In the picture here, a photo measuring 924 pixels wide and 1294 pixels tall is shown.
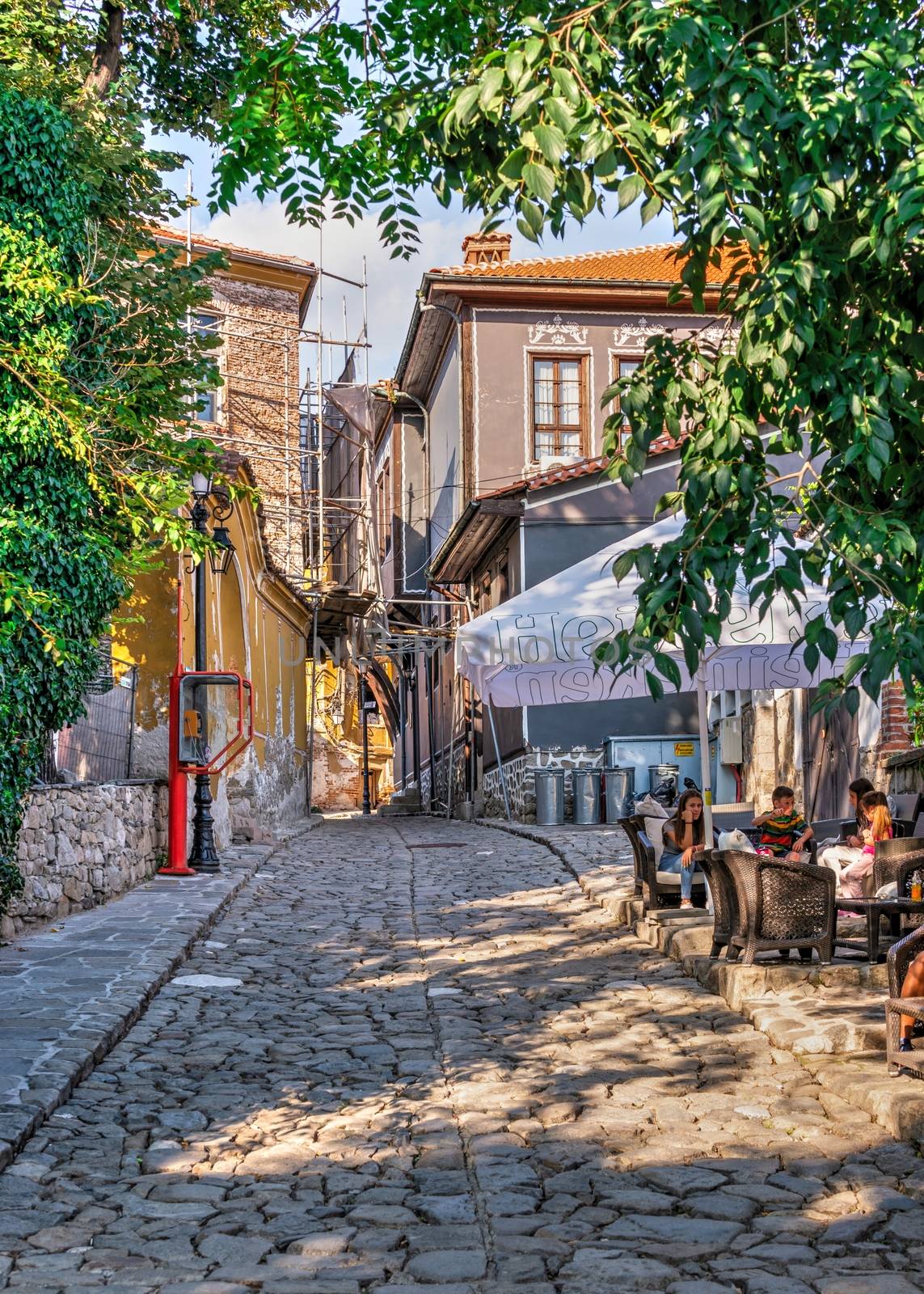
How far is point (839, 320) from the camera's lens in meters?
5.01

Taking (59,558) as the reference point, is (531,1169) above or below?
below

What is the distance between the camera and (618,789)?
2131 centimetres

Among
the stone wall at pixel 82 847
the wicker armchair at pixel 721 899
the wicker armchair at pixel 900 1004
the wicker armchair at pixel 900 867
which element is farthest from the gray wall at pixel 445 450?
the wicker armchair at pixel 900 1004

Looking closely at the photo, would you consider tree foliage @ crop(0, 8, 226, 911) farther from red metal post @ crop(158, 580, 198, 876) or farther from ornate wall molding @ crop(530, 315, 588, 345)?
ornate wall molding @ crop(530, 315, 588, 345)

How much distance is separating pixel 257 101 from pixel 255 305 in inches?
990

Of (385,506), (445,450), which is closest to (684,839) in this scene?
(445,450)

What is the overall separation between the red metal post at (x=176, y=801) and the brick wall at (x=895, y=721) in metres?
7.09

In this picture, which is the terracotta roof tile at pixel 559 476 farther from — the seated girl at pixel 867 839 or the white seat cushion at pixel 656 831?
the seated girl at pixel 867 839

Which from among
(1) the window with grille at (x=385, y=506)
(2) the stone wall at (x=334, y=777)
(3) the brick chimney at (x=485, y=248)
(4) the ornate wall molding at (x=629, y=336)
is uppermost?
(3) the brick chimney at (x=485, y=248)

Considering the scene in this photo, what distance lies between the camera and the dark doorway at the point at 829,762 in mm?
16875

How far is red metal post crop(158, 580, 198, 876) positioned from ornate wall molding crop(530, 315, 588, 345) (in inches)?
575

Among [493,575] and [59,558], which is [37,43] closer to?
[59,558]

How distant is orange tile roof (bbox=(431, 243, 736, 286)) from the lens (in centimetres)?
2702

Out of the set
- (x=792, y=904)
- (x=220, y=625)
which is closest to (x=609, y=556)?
(x=792, y=904)
